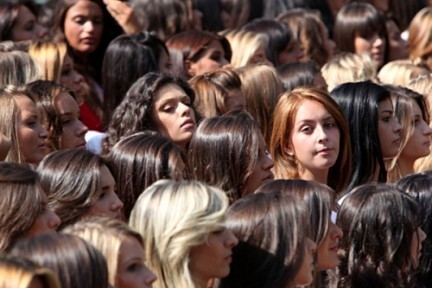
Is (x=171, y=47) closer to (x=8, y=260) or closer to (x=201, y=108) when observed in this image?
(x=201, y=108)

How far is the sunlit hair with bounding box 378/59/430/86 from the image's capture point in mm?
9250

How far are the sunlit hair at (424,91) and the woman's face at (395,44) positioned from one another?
2488 millimetres

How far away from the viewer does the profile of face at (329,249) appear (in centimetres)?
529

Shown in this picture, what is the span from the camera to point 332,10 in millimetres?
12164

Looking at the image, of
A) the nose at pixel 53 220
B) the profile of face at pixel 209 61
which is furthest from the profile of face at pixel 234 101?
the nose at pixel 53 220

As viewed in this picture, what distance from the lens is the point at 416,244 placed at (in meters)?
5.66

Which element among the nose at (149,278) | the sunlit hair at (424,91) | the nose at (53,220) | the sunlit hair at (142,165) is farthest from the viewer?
the sunlit hair at (424,91)

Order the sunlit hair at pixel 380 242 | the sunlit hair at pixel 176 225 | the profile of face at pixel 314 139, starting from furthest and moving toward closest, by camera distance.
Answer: the profile of face at pixel 314 139 < the sunlit hair at pixel 380 242 < the sunlit hair at pixel 176 225

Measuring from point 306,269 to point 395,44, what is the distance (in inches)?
257

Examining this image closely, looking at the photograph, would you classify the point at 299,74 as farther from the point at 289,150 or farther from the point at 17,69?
the point at 17,69

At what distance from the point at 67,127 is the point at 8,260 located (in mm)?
2997

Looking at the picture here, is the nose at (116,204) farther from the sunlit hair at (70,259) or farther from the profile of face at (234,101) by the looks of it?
the profile of face at (234,101)

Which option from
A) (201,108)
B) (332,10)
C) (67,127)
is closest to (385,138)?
(201,108)

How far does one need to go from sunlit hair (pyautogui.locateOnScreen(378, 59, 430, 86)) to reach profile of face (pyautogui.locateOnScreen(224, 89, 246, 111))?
1.89 meters
